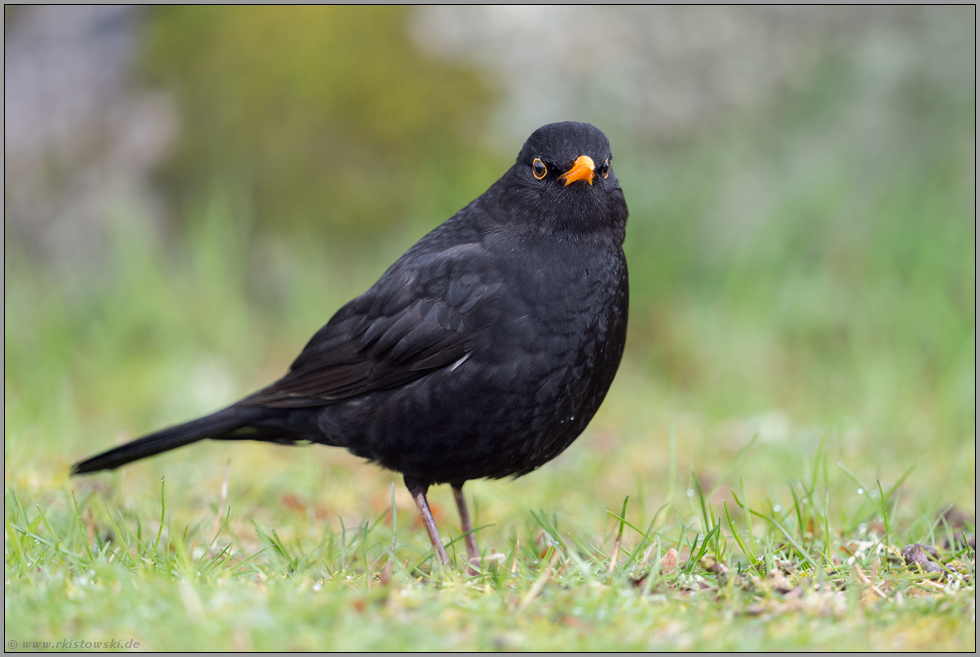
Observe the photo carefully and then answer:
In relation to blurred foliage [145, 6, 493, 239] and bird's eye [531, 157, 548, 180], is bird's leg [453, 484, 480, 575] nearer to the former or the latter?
bird's eye [531, 157, 548, 180]

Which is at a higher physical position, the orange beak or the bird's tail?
the orange beak

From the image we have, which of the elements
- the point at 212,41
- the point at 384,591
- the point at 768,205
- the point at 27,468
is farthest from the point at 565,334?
the point at 212,41

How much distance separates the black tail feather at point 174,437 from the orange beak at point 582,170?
171 cm

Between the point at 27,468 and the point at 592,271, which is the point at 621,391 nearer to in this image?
the point at 592,271

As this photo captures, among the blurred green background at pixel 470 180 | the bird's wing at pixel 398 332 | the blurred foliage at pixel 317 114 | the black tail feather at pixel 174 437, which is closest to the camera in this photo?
the bird's wing at pixel 398 332

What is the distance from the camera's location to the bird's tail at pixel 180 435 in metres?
3.77

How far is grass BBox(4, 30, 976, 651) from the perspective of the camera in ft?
7.72

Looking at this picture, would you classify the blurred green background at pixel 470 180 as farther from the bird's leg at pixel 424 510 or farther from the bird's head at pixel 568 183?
the bird's head at pixel 568 183

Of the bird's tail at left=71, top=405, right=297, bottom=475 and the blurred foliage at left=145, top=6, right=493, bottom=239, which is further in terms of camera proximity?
the blurred foliage at left=145, top=6, right=493, bottom=239

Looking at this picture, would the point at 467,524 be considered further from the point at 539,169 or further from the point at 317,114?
the point at 317,114

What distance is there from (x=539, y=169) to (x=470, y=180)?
3161 mm

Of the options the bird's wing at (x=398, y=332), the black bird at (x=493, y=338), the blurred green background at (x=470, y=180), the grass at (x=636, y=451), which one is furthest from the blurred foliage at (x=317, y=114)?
the black bird at (x=493, y=338)

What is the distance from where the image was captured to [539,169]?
134 inches

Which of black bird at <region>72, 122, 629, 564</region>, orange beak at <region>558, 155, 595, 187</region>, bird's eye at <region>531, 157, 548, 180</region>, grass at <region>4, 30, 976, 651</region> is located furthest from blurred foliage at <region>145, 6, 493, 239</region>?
orange beak at <region>558, 155, 595, 187</region>
